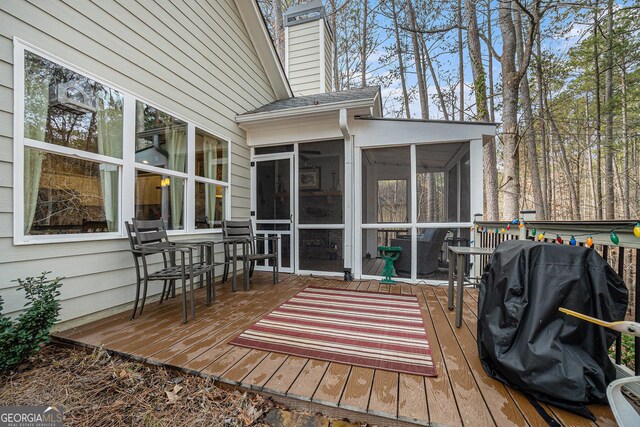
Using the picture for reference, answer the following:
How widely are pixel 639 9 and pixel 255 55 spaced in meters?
7.90

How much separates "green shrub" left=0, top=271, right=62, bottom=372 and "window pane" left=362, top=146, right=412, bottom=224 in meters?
3.68

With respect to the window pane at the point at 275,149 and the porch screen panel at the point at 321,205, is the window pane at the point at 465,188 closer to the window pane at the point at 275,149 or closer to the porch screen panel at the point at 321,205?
the porch screen panel at the point at 321,205

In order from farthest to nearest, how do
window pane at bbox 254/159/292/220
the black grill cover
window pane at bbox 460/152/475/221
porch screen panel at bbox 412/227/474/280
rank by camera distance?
window pane at bbox 254/159/292/220, porch screen panel at bbox 412/227/474/280, window pane at bbox 460/152/475/221, the black grill cover

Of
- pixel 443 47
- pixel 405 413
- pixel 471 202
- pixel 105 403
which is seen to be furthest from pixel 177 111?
pixel 443 47

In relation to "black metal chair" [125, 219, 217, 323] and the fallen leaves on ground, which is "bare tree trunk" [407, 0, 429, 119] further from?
the fallen leaves on ground

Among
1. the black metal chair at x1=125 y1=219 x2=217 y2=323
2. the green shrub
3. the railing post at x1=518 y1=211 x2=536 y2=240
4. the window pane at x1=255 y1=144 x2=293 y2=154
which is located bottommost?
the green shrub

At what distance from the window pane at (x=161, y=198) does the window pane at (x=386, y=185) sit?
2.75 metres

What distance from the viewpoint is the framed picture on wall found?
4.50m

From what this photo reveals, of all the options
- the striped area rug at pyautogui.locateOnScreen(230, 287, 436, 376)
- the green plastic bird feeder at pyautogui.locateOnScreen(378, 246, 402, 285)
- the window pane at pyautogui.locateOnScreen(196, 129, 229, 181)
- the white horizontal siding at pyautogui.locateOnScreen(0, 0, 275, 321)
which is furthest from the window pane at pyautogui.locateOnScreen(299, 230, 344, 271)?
the window pane at pyautogui.locateOnScreen(196, 129, 229, 181)

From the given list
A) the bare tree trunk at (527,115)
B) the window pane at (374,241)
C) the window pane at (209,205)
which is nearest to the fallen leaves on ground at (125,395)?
the window pane at (209,205)

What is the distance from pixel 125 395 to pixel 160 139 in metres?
2.73

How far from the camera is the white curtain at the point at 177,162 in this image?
3344 mm

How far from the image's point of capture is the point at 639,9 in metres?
5.27

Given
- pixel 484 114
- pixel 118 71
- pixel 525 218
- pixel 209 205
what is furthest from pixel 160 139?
pixel 484 114
